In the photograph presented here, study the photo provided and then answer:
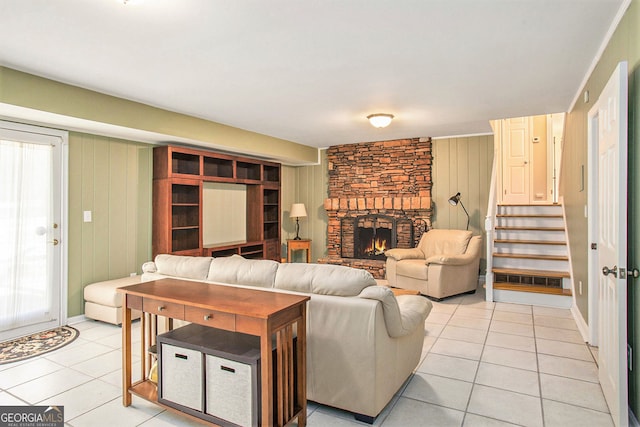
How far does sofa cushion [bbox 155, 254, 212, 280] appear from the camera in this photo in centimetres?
276

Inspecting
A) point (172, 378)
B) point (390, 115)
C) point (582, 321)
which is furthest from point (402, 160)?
point (172, 378)

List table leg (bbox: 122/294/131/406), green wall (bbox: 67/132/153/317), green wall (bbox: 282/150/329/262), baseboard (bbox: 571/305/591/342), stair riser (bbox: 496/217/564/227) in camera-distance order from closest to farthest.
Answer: table leg (bbox: 122/294/131/406), baseboard (bbox: 571/305/591/342), green wall (bbox: 67/132/153/317), stair riser (bbox: 496/217/564/227), green wall (bbox: 282/150/329/262)

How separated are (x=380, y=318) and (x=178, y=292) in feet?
3.98

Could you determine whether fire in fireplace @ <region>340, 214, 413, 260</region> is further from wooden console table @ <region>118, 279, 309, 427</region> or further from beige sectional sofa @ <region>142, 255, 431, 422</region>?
wooden console table @ <region>118, 279, 309, 427</region>

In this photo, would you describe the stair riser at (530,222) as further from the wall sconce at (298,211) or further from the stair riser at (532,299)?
the wall sconce at (298,211)

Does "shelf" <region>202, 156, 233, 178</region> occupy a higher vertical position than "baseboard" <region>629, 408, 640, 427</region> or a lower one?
higher

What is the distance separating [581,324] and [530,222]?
219cm

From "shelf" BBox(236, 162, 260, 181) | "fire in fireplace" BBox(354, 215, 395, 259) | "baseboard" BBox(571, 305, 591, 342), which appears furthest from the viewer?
"fire in fireplace" BBox(354, 215, 395, 259)

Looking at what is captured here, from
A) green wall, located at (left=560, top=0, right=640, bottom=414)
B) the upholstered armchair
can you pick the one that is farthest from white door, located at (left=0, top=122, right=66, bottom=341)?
green wall, located at (left=560, top=0, right=640, bottom=414)

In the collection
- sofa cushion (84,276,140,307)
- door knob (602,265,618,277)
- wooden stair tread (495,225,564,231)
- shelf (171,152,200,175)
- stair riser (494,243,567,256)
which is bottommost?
sofa cushion (84,276,140,307)

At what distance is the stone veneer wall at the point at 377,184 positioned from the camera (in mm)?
6383

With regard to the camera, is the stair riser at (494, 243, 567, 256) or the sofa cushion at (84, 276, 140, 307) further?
the stair riser at (494, 243, 567, 256)

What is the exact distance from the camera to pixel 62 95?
11.0 feet

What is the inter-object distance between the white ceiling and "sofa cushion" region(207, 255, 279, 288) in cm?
155
